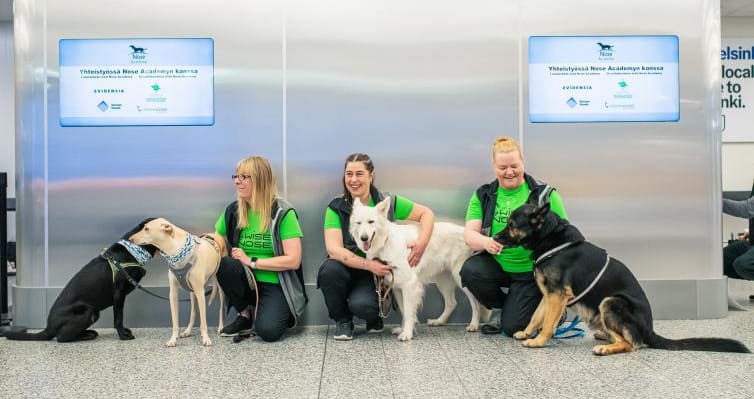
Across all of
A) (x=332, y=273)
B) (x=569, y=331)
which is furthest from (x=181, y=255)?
(x=569, y=331)

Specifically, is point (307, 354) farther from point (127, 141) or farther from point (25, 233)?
point (25, 233)

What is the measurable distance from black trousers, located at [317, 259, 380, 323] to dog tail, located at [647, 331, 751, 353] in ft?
5.04

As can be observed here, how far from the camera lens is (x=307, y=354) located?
3416 millimetres

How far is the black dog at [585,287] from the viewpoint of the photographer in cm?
329

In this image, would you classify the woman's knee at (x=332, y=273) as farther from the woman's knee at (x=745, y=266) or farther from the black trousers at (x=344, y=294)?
the woman's knee at (x=745, y=266)

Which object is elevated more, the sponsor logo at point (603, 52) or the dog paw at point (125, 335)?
the sponsor logo at point (603, 52)

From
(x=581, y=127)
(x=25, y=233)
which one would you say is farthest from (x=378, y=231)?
(x=25, y=233)

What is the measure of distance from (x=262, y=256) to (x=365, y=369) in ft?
3.86

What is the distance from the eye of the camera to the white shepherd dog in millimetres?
3650

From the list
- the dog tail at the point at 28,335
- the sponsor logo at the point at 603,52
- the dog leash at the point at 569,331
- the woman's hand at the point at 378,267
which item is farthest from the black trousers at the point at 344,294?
the sponsor logo at the point at 603,52

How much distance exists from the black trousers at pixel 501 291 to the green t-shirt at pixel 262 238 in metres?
1.07

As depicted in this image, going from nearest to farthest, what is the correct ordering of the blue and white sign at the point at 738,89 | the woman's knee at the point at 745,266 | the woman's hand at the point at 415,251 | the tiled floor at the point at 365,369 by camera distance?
1. the tiled floor at the point at 365,369
2. the woman's hand at the point at 415,251
3. the woman's knee at the point at 745,266
4. the blue and white sign at the point at 738,89

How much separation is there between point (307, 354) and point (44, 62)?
2.69m

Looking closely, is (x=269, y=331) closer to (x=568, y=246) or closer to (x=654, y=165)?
(x=568, y=246)
